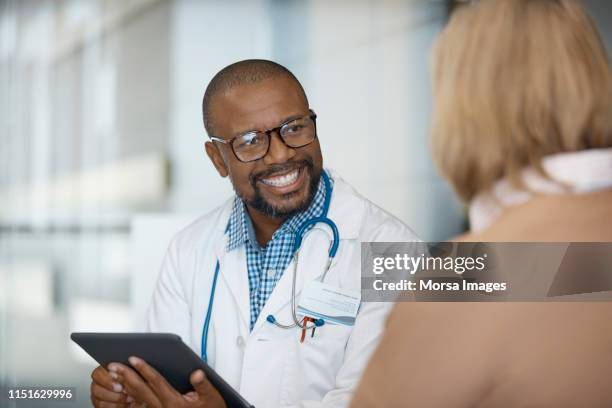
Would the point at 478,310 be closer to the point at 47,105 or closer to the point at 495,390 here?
the point at 495,390

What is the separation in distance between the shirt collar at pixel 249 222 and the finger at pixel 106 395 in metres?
0.47

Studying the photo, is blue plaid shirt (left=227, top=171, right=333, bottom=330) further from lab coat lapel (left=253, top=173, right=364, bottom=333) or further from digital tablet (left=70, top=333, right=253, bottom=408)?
digital tablet (left=70, top=333, right=253, bottom=408)

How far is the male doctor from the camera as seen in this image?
1.69m

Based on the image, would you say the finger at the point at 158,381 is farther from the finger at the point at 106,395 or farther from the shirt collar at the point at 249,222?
the shirt collar at the point at 249,222

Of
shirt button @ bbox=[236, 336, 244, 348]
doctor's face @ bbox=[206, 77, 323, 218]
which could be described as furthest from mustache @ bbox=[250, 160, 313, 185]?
shirt button @ bbox=[236, 336, 244, 348]

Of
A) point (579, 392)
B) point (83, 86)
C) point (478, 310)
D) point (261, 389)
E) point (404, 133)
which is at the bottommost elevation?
point (261, 389)

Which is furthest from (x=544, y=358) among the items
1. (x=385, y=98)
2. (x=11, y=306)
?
(x=11, y=306)

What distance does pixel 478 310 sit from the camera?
1.19m

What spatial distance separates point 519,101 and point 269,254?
0.80m

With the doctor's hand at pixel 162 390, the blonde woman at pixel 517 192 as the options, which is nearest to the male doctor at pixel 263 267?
the doctor's hand at pixel 162 390

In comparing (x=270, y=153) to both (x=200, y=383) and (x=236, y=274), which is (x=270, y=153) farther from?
(x=200, y=383)

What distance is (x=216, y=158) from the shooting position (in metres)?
1.84

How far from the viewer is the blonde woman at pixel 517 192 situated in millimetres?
1124

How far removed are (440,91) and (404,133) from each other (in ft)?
1.75
